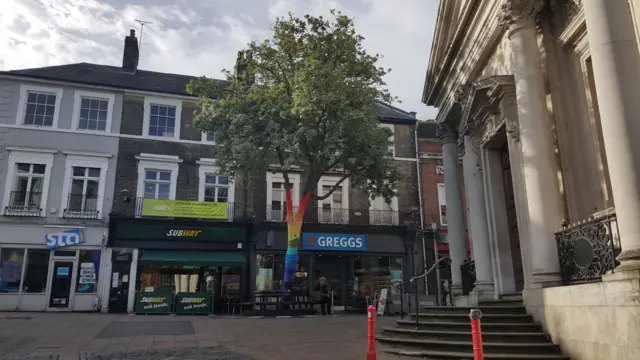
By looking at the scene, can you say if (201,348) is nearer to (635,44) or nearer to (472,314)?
(472,314)

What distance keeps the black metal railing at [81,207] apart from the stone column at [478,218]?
1617 cm

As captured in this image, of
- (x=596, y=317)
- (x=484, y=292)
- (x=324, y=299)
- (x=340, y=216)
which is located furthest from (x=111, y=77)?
(x=596, y=317)

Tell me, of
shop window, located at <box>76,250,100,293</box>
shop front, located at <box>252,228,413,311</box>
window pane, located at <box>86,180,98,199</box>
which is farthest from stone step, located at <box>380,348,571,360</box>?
window pane, located at <box>86,180,98,199</box>

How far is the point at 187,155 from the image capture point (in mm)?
22578

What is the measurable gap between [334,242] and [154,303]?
29.8 ft

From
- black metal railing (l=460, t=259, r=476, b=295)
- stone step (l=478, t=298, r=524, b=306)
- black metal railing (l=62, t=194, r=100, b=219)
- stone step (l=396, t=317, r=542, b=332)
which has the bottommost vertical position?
stone step (l=396, t=317, r=542, b=332)

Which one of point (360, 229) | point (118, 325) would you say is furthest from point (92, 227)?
point (360, 229)

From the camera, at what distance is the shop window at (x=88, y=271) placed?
66.0ft

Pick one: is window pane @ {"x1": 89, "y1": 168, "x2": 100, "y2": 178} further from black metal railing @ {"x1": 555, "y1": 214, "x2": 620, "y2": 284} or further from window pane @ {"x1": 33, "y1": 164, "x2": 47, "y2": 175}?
black metal railing @ {"x1": 555, "y1": 214, "x2": 620, "y2": 284}

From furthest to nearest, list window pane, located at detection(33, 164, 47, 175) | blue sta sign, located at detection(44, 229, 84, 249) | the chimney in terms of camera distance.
A: the chimney < window pane, located at detection(33, 164, 47, 175) < blue sta sign, located at detection(44, 229, 84, 249)

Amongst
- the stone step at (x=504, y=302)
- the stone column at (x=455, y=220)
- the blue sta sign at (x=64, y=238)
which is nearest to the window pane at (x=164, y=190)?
the blue sta sign at (x=64, y=238)

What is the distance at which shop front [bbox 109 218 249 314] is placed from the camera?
2061cm

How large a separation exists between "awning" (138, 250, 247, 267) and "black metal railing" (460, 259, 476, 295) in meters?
11.5

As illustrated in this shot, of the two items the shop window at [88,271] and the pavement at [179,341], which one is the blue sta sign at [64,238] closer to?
the shop window at [88,271]
